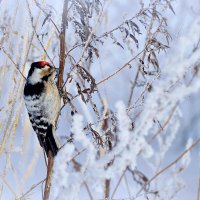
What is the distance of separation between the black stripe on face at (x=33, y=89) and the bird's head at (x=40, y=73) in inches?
0.6

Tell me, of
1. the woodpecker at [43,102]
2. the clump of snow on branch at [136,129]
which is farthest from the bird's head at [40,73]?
the clump of snow on branch at [136,129]

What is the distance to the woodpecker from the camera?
1558 millimetres

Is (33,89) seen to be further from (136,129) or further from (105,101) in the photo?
(136,129)

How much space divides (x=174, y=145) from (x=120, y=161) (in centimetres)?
297

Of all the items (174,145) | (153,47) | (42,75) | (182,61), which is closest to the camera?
(182,61)

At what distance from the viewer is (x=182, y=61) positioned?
59 centimetres

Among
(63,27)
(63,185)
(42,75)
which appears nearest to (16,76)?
(42,75)

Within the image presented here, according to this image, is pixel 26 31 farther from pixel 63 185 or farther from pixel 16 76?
pixel 63 185

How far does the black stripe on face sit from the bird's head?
0.02 meters

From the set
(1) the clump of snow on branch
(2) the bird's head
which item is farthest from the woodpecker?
(1) the clump of snow on branch

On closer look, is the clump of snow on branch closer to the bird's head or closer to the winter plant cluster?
the winter plant cluster

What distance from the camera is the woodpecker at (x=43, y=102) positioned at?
1.56 metres

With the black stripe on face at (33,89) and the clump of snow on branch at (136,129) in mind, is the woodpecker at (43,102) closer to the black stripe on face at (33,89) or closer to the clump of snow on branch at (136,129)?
the black stripe on face at (33,89)

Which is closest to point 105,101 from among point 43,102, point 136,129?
point 43,102
